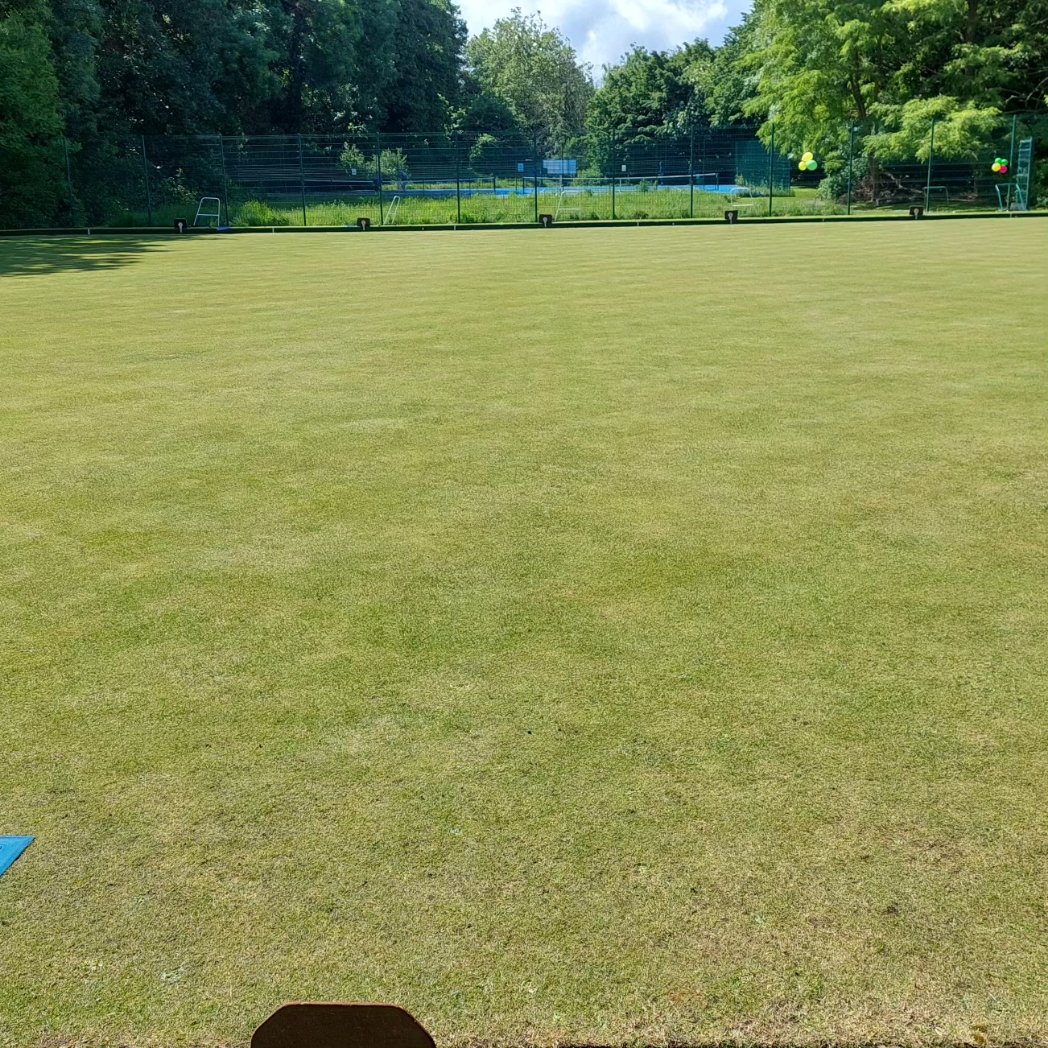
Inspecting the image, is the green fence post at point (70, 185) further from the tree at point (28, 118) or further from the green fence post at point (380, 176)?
the green fence post at point (380, 176)

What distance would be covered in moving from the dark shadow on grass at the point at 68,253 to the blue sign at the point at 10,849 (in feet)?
56.6

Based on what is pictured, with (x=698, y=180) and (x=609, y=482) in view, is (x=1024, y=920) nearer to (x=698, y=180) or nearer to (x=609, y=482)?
(x=609, y=482)

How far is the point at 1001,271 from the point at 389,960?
15742 millimetres

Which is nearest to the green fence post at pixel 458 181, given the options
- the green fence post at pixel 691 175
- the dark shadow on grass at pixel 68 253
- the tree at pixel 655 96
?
the green fence post at pixel 691 175

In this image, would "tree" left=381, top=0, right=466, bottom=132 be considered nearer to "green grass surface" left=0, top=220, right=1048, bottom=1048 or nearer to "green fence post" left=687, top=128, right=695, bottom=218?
"green fence post" left=687, top=128, right=695, bottom=218

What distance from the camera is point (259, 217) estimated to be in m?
34.8

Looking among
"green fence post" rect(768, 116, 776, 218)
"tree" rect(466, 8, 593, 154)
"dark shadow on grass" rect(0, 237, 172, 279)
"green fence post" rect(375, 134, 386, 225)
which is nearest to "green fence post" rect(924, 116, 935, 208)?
"green fence post" rect(768, 116, 776, 218)

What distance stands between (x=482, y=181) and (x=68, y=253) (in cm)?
1601

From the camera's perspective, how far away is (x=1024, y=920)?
2.14 meters

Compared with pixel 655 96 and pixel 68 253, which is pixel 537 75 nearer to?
pixel 655 96

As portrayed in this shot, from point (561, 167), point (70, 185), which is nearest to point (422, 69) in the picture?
point (561, 167)

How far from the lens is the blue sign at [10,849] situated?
237 centimetres

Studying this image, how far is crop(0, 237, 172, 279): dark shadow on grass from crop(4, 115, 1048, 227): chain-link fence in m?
6.12

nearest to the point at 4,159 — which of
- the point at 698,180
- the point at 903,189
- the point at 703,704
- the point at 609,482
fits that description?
the point at 698,180
